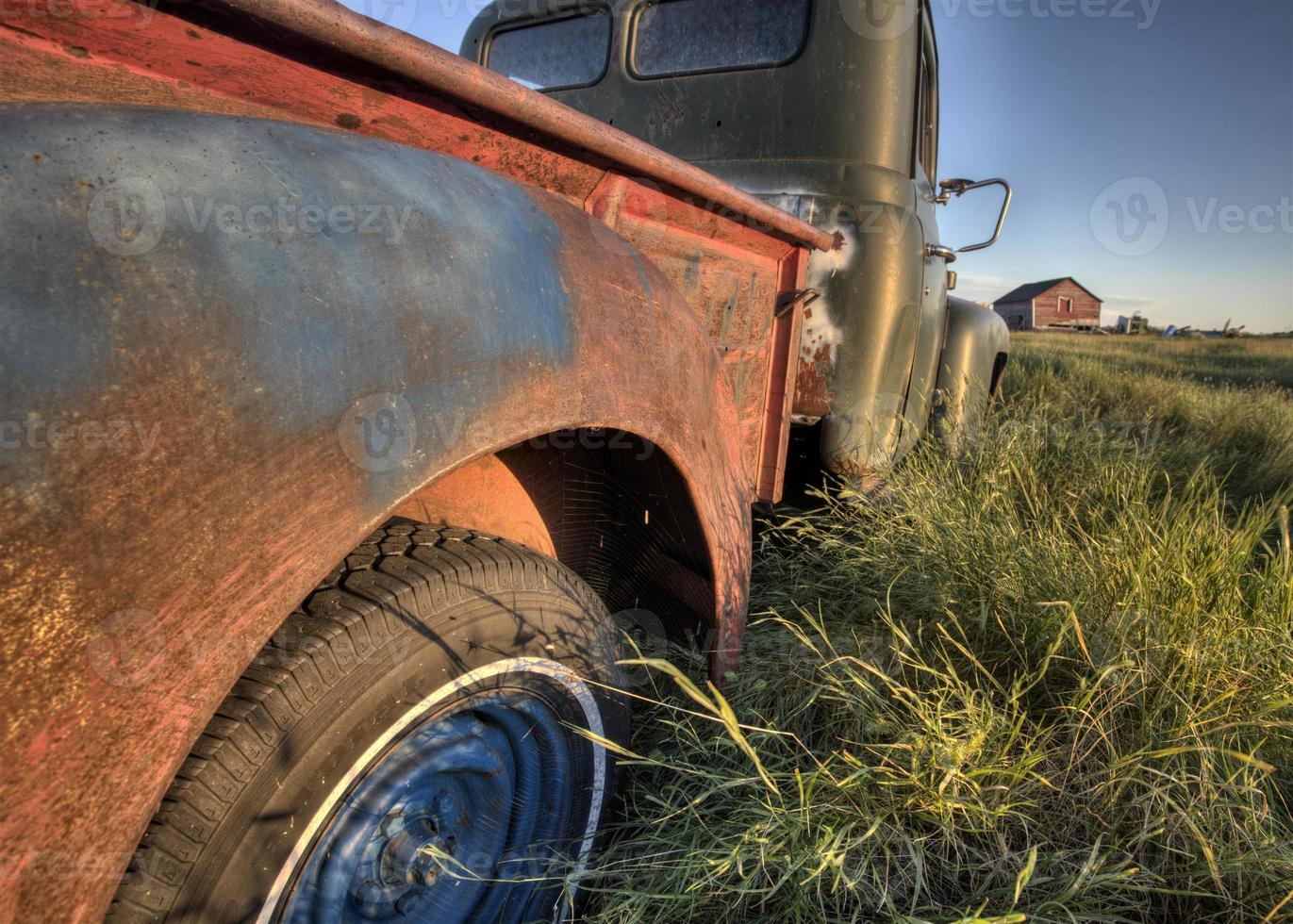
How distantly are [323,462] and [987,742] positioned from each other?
1346 millimetres

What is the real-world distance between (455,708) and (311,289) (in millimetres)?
576

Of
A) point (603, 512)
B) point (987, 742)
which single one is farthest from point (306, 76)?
point (987, 742)

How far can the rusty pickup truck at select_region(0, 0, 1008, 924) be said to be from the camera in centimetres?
56

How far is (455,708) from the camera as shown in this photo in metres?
0.96

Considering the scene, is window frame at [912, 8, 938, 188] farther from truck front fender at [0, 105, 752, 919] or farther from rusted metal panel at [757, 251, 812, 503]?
truck front fender at [0, 105, 752, 919]

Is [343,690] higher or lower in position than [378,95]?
lower

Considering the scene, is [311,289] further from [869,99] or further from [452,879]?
[869,99]

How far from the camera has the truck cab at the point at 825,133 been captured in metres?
2.46

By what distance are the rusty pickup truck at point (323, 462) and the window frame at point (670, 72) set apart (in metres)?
1.34

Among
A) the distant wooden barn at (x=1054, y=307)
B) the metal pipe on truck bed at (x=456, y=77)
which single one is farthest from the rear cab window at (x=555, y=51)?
the distant wooden barn at (x=1054, y=307)

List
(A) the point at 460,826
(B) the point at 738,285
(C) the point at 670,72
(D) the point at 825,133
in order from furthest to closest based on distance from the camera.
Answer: (C) the point at 670,72 < (D) the point at 825,133 < (B) the point at 738,285 < (A) the point at 460,826

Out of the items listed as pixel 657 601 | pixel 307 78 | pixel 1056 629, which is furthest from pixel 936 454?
pixel 307 78

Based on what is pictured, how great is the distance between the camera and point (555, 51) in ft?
9.99

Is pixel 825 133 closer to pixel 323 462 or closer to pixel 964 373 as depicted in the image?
pixel 964 373
